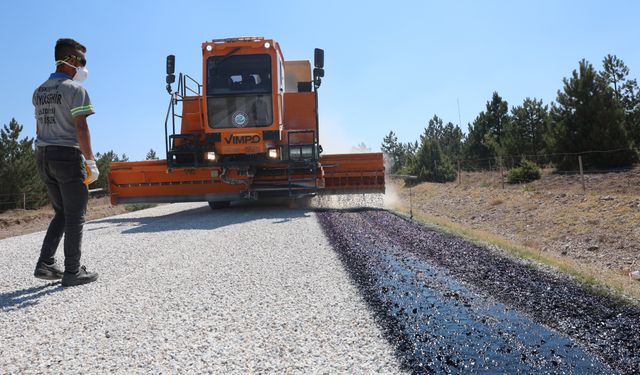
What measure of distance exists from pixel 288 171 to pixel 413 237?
18.1 feet

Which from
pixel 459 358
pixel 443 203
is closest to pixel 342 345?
pixel 459 358

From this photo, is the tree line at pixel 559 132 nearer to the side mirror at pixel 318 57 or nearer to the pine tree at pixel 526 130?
the pine tree at pixel 526 130

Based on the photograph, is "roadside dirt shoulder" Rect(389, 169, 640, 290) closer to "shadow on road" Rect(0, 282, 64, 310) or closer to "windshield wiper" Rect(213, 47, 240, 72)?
"shadow on road" Rect(0, 282, 64, 310)

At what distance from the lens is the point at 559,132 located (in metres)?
25.8

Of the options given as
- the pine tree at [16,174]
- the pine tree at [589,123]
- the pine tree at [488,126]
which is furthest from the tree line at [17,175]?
the pine tree at [488,126]

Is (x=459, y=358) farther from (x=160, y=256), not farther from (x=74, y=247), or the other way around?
(x=160, y=256)

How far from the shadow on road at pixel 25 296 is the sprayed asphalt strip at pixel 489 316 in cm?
288

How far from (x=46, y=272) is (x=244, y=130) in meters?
7.57

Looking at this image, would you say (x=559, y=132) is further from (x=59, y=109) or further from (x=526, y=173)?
(x=59, y=109)

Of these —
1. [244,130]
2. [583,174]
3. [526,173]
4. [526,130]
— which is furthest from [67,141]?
[526,130]

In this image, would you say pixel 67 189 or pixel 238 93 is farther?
pixel 238 93

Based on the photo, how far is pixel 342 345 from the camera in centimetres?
280

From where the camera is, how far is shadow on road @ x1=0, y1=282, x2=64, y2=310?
371cm

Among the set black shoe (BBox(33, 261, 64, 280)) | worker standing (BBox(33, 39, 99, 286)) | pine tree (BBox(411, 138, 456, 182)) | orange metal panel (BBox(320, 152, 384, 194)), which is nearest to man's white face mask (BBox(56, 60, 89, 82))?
worker standing (BBox(33, 39, 99, 286))
